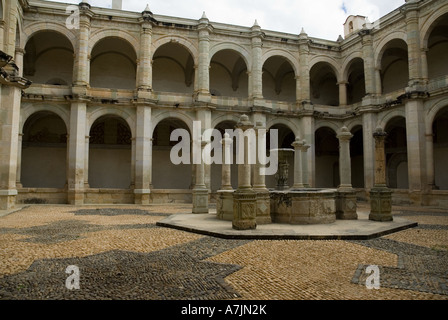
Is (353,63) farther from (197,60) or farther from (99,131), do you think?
(99,131)

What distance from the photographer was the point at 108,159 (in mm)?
22406

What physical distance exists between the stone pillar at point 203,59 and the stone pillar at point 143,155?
363 cm

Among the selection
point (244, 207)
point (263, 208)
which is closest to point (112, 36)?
point (263, 208)

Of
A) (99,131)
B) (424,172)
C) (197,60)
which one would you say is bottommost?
(424,172)

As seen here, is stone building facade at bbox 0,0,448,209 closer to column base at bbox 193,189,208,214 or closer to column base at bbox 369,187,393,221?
column base at bbox 193,189,208,214

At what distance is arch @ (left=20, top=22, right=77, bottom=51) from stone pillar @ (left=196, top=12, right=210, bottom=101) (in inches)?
293

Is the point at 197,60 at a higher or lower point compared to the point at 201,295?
higher

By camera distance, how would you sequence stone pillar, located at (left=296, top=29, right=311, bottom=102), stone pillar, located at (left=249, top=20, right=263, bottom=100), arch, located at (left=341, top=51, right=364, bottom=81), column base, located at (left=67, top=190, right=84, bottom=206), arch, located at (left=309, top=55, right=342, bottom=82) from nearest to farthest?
column base, located at (left=67, top=190, right=84, bottom=206)
stone pillar, located at (left=249, top=20, right=263, bottom=100)
arch, located at (left=341, top=51, right=364, bottom=81)
stone pillar, located at (left=296, top=29, right=311, bottom=102)
arch, located at (left=309, top=55, right=342, bottom=82)

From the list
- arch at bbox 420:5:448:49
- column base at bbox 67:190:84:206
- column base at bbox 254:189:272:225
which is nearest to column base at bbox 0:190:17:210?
column base at bbox 67:190:84:206

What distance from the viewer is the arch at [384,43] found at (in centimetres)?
1872

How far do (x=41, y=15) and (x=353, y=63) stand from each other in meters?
20.8

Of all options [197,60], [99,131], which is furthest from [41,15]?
[197,60]

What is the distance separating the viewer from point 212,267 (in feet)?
16.6

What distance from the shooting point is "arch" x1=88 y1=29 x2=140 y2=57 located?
18.9 metres
